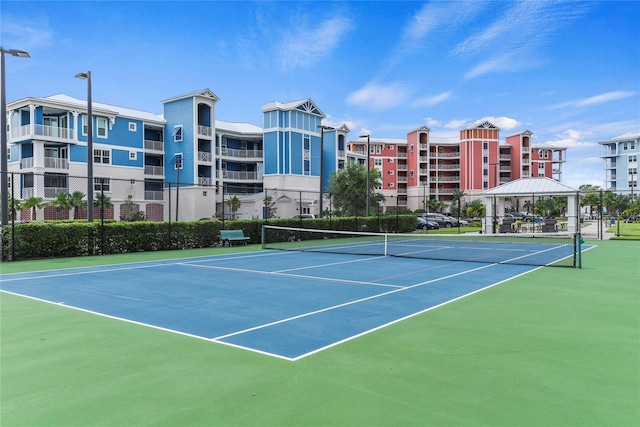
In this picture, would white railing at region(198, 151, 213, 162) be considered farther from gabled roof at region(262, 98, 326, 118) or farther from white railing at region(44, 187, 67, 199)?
white railing at region(44, 187, 67, 199)

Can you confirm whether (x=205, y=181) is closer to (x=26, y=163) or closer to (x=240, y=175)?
(x=240, y=175)

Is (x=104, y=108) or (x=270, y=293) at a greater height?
(x=104, y=108)

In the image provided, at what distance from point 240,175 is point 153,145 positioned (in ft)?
31.6

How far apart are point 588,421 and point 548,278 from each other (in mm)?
8149

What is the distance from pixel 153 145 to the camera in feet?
143

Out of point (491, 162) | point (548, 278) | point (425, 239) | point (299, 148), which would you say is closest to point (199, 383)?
point (548, 278)

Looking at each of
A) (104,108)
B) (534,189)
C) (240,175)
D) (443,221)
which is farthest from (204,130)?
(534,189)

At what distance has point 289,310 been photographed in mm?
7609

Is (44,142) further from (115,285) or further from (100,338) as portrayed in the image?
(100,338)

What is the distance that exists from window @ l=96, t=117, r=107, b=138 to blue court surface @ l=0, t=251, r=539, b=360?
28071 mm

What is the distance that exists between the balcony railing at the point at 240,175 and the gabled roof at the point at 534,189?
89.3ft

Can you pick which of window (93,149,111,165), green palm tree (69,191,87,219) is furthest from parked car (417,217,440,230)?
window (93,149,111,165)

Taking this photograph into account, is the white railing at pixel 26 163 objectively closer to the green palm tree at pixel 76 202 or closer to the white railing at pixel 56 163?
the white railing at pixel 56 163

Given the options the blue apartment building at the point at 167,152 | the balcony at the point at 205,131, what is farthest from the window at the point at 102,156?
the balcony at the point at 205,131
